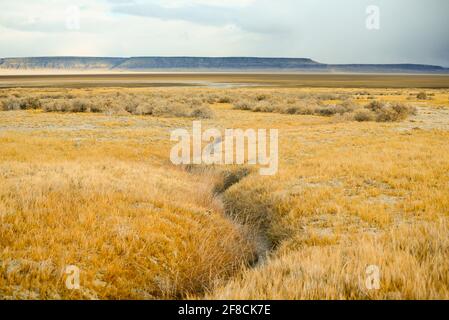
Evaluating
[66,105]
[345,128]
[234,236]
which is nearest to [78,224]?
[234,236]

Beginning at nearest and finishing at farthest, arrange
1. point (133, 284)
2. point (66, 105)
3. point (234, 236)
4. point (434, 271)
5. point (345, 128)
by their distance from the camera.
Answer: point (434, 271) → point (133, 284) → point (234, 236) → point (345, 128) → point (66, 105)

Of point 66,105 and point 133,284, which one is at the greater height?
point 66,105

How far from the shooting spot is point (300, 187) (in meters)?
13.0

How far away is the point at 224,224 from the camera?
10.5 meters

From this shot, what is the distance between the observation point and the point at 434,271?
549cm

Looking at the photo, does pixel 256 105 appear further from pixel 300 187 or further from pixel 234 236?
pixel 234 236

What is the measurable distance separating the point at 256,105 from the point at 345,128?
59.1ft

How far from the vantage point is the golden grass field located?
231 inches

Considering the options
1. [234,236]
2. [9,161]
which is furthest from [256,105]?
[234,236]

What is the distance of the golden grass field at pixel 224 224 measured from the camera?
19.2 ft

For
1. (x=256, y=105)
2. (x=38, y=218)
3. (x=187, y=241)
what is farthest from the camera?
(x=256, y=105)

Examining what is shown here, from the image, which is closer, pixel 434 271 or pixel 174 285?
pixel 434 271
